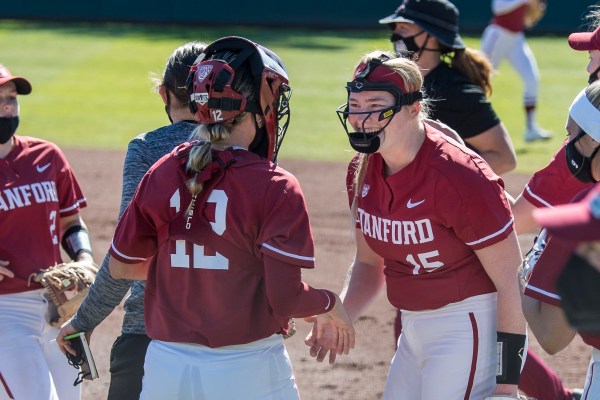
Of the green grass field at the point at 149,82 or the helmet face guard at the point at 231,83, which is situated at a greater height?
the helmet face guard at the point at 231,83

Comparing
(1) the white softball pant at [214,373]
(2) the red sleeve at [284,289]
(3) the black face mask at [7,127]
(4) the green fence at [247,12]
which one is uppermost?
(2) the red sleeve at [284,289]

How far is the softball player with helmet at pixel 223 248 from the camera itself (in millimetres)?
2973

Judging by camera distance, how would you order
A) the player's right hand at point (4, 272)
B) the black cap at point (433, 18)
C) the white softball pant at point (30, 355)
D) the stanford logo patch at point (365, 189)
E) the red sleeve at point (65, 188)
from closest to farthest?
the stanford logo patch at point (365, 189), the white softball pant at point (30, 355), the player's right hand at point (4, 272), the red sleeve at point (65, 188), the black cap at point (433, 18)

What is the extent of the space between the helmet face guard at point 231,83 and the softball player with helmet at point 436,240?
396 mm

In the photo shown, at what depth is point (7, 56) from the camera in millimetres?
19359

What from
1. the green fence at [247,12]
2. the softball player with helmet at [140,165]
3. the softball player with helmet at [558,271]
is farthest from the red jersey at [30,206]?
the green fence at [247,12]

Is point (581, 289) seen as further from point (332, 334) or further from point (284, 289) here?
point (332, 334)

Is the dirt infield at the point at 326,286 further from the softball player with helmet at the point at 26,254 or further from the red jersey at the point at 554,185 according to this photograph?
the red jersey at the point at 554,185

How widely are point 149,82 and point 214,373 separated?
14.1 metres

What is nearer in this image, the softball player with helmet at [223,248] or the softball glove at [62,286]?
the softball player with helmet at [223,248]

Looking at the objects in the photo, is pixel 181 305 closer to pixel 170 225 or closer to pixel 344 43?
pixel 170 225

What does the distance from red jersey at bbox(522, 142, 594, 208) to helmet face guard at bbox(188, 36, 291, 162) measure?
118 centimetres

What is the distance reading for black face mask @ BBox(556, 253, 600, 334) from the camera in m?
1.66

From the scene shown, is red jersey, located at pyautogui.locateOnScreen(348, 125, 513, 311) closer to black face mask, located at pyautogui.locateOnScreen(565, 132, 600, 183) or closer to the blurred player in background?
black face mask, located at pyautogui.locateOnScreen(565, 132, 600, 183)
